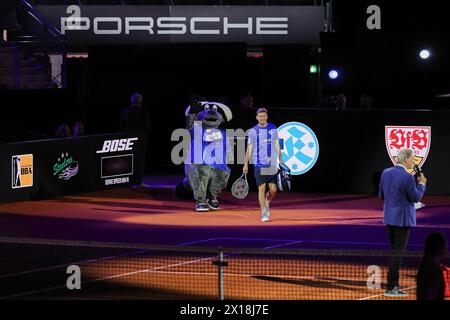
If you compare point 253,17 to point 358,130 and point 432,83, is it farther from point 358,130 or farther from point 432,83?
point 358,130

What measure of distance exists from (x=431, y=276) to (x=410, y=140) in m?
15.0

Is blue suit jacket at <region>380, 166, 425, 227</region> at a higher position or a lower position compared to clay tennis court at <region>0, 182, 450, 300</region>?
higher

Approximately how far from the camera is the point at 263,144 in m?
20.9

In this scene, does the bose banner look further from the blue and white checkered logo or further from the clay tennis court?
the clay tennis court

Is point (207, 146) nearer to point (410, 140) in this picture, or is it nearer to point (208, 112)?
point (208, 112)

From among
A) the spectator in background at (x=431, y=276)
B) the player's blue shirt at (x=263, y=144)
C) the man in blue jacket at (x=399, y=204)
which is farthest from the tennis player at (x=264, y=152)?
the spectator in background at (x=431, y=276)

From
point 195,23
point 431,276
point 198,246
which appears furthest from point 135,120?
point 431,276

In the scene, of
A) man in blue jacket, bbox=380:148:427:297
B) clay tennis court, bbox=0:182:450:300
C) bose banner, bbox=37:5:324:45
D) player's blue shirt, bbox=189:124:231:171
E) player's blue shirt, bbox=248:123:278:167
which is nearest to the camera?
man in blue jacket, bbox=380:148:427:297

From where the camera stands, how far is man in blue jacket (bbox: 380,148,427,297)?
580 inches

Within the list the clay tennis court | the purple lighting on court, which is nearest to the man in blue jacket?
the clay tennis court

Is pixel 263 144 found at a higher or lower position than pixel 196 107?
lower

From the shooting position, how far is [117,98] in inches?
1297

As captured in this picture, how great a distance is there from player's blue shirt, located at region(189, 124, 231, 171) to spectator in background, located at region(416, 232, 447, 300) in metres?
12.1

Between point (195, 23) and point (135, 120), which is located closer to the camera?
point (135, 120)
